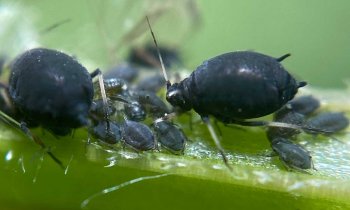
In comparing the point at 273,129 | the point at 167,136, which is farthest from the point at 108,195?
the point at 273,129

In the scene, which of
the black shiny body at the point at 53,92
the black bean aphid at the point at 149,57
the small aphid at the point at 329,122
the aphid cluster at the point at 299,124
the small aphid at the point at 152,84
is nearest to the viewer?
the black shiny body at the point at 53,92

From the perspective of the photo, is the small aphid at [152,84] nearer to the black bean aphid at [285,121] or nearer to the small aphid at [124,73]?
the small aphid at [124,73]

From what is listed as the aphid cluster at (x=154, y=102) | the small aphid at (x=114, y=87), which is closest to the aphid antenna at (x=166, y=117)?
the aphid cluster at (x=154, y=102)

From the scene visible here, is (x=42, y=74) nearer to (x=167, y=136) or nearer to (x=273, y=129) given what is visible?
(x=167, y=136)

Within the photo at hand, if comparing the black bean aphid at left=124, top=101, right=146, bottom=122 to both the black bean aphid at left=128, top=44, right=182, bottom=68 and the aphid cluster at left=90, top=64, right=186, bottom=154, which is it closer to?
the aphid cluster at left=90, top=64, right=186, bottom=154

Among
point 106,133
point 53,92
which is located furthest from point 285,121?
point 53,92

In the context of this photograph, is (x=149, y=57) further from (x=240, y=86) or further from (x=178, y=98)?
(x=240, y=86)
